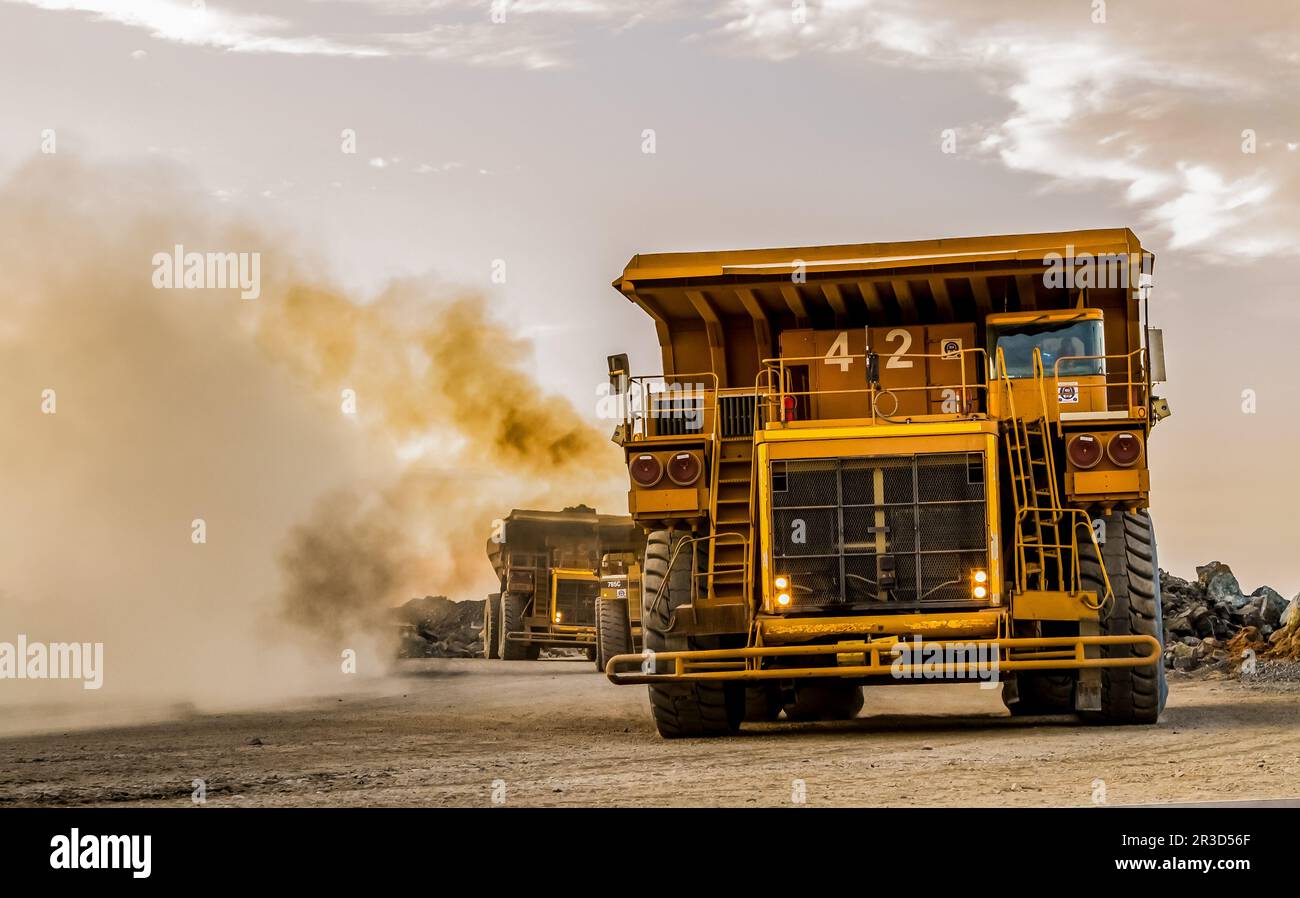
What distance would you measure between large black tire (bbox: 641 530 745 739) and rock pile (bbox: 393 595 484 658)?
3167 centimetres

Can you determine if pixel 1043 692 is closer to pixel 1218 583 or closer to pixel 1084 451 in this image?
pixel 1084 451

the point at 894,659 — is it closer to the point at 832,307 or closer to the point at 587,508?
the point at 832,307

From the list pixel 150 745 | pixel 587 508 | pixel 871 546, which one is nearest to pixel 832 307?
pixel 871 546

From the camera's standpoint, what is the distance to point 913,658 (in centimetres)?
1405

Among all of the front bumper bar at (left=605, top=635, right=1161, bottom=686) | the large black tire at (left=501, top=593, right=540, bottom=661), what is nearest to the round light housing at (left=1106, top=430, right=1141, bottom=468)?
the front bumper bar at (left=605, top=635, right=1161, bottom=686)

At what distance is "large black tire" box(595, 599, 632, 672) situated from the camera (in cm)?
3341

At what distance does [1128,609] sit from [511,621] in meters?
26.3

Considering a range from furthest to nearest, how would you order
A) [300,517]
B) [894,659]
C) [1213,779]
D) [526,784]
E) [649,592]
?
1. [300,517]
2. [649,592]
3. [894,659]
4. [526,784]
5. [1213,779]

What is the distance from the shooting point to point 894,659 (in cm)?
1409

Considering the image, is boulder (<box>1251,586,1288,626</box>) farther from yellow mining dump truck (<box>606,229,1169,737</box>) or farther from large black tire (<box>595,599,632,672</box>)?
yellow mining dump truck (<box>606,229,1169,737</box>)

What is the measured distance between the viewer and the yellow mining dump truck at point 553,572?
38.7 meters

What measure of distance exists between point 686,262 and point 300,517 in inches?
957

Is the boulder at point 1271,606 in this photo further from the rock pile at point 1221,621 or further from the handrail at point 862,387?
the handrail at point 862,387

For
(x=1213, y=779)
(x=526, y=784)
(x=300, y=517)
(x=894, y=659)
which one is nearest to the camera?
(x=1213, y=779)
